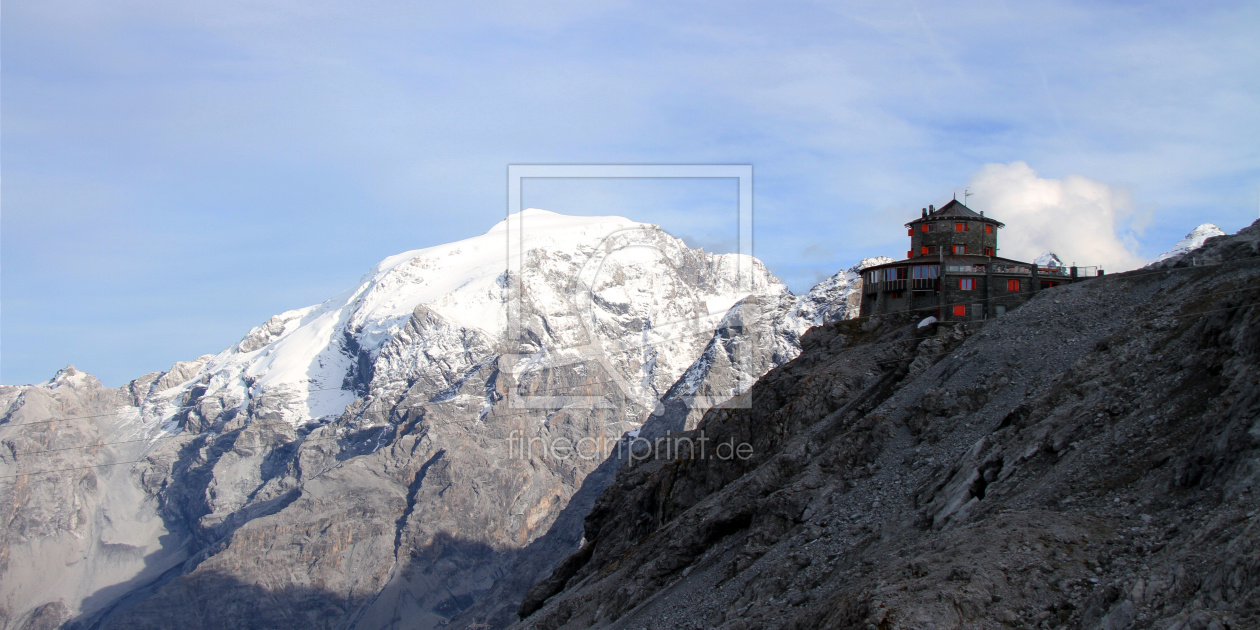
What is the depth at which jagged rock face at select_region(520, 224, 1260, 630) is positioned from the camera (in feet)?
110

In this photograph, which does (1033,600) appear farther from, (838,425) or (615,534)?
(615,534)

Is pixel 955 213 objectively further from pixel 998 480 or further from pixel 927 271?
pixel 998 480

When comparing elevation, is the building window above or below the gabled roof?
below

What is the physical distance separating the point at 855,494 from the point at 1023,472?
13014mm

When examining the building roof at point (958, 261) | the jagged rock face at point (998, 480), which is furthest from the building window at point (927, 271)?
the jagged rock face at point (998, 480)

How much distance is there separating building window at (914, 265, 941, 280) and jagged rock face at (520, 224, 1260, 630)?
5233mm

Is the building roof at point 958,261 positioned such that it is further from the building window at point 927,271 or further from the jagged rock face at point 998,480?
the jagged rock face at point 998,480

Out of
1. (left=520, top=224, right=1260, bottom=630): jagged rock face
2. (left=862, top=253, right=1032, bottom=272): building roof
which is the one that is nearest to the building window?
(left=862, top=253, right=1032, bottom=272): building roof

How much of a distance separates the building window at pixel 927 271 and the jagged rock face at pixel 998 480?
5.23m

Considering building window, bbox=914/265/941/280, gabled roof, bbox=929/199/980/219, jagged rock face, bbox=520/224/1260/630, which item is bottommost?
jagged rock face, bbox=520/224/1260/630

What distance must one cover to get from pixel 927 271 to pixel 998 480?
40519 millimetres

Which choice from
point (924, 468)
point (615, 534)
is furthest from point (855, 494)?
point (615, 534)

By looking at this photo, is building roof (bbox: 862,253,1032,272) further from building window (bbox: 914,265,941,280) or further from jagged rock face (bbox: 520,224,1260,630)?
jagged rock face (bbox: 520,224,1260,630)

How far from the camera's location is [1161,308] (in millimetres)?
55188
